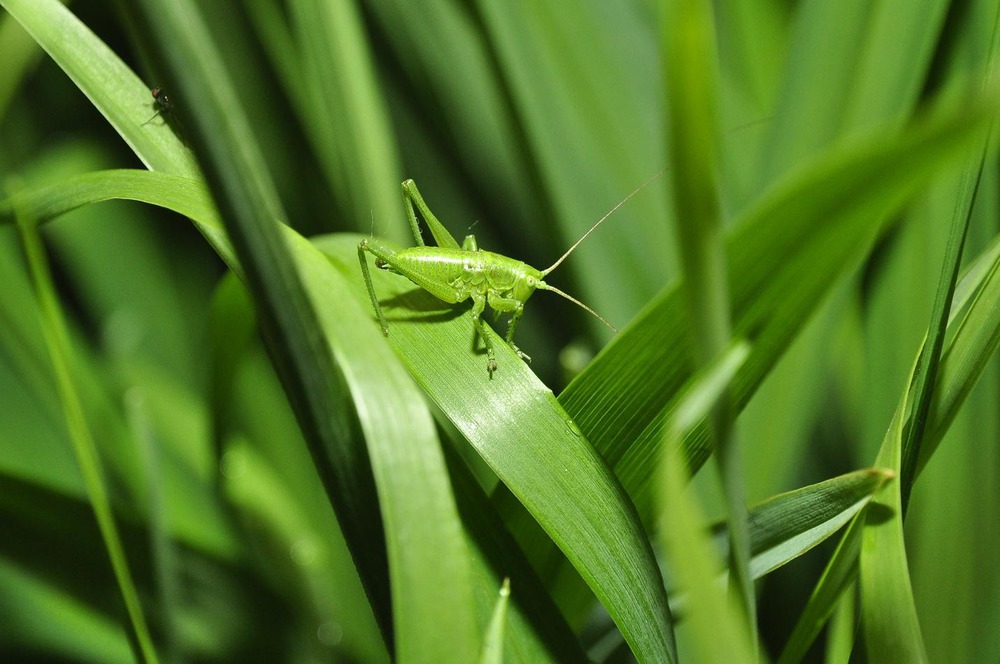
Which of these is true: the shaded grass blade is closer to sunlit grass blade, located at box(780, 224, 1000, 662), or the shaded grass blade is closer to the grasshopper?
the grasshopper

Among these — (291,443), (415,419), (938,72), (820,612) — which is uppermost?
(938,72)

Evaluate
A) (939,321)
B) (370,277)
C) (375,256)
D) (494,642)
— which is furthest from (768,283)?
(375,256)

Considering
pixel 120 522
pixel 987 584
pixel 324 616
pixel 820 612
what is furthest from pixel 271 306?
pixel 987 584

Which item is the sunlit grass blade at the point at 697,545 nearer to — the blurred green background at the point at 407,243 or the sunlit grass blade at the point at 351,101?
the blurred green background at the point at 407,243

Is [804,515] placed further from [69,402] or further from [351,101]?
Result: [351,101]

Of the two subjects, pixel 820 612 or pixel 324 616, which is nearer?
pixel 820 612

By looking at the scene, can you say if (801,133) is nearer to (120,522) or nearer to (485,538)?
(485,538)

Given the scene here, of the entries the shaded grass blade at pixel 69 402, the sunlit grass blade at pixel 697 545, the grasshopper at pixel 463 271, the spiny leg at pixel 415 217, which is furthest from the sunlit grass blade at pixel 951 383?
the spiny leg at pixel 415 217
